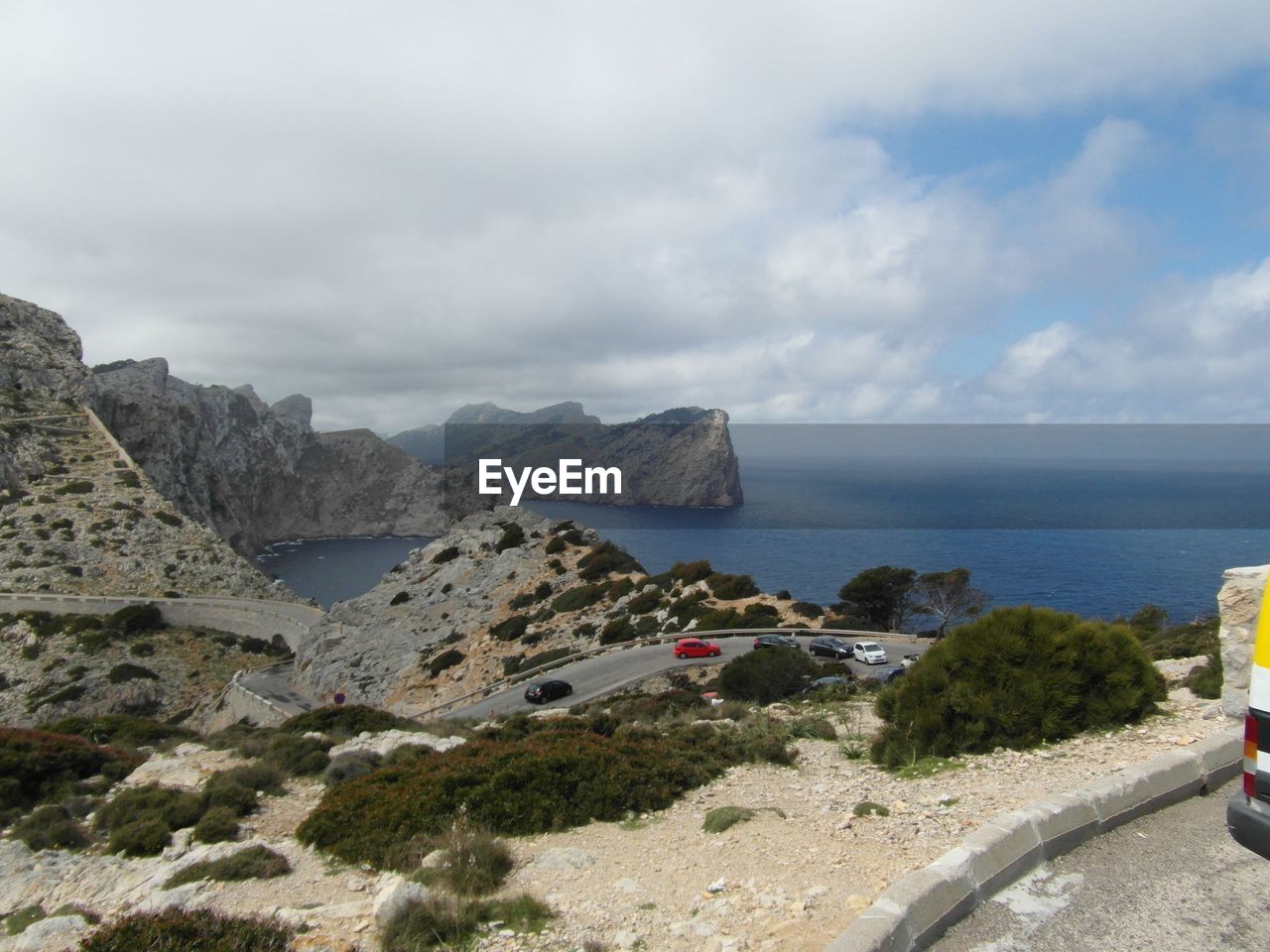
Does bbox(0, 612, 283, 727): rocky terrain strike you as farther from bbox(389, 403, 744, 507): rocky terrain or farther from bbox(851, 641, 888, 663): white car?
bbox(389, 403, 744, 507): rocky terrain

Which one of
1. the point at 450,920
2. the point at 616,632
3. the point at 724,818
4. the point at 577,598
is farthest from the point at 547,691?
the point at 450,920

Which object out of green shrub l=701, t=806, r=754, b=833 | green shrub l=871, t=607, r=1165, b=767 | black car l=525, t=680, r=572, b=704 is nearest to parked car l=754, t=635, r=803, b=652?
black car l=525, t=680, r=572, b=704

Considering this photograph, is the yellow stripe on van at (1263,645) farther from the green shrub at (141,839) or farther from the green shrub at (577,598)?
the green shrub at (577,598)

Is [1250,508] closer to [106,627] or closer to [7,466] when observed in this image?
[106,627]

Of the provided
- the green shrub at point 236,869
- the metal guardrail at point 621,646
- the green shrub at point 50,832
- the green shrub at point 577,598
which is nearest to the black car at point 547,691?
the metal guardrail at point 621,646

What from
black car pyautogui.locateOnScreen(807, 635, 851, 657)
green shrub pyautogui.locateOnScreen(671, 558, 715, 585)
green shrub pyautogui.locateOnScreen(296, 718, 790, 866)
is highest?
green shrub pyautogui.locateOnScreen(296, 718, 790, 866)
